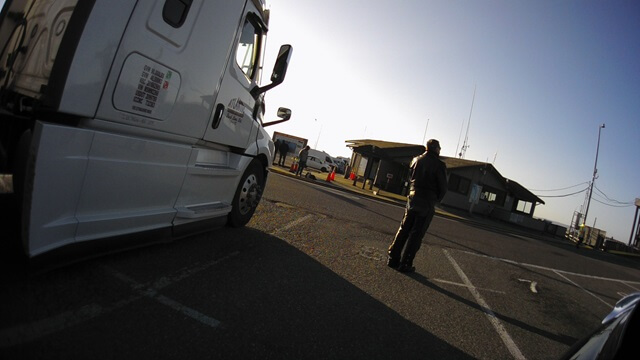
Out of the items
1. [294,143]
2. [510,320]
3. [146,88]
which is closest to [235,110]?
[146,88]

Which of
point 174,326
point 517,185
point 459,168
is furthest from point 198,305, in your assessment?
point 517,185

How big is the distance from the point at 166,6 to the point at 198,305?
7.67ft

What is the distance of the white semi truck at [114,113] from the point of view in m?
2.08

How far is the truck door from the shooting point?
354 cm

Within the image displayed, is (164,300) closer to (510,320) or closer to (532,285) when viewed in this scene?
(510,320)

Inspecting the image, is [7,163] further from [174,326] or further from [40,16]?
[174,326]

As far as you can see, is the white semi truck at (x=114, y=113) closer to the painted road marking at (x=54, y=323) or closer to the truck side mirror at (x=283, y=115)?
the painted road marking at (x=54, y=323)

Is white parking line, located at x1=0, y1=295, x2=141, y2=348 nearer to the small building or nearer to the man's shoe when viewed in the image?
the man's shoe

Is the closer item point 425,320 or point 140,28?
point 140,28

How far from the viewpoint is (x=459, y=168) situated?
30391mm

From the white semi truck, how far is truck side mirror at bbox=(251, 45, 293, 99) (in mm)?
590

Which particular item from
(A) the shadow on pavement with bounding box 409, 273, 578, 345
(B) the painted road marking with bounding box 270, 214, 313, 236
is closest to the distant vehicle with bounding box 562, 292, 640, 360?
(A) the shadow on pavement with bounding box 409, 273, 578, 345

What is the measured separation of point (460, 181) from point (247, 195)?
2932cm

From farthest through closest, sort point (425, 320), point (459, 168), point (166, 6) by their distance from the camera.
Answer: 1. point (459, 168)
2. point (425, 320)
3. point (166, 6)
